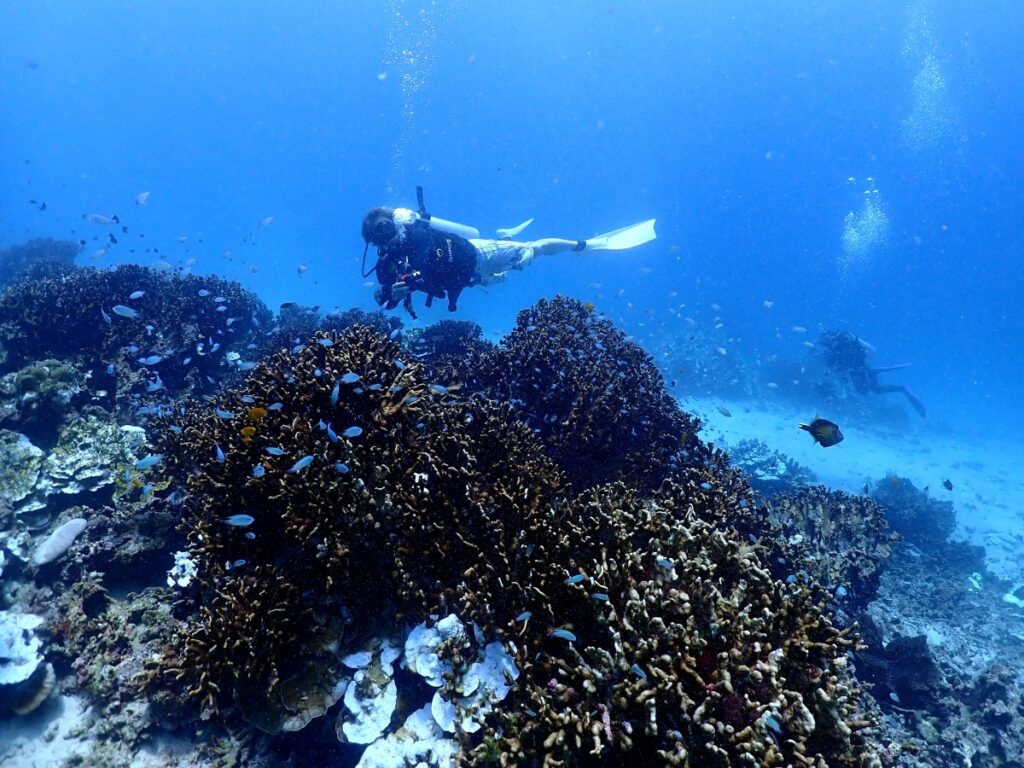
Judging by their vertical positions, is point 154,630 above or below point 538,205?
below

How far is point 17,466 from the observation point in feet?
23.1

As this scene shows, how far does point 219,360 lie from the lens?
11.6 m

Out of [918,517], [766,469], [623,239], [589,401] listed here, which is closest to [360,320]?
[589,401]

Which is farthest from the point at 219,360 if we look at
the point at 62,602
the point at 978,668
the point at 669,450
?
the point at 978,668

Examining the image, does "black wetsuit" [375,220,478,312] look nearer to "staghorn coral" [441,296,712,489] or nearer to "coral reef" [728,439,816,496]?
"staghorn coral" [441,296,712,489]

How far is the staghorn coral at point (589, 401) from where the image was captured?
6.99 meters

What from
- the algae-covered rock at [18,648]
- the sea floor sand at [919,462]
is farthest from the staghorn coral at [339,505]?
the sea floor sand at [919,462]

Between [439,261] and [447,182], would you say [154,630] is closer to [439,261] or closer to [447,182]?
[439,261]

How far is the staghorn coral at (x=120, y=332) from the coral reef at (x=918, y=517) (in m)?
19.0

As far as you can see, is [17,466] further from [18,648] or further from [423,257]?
[423,257]

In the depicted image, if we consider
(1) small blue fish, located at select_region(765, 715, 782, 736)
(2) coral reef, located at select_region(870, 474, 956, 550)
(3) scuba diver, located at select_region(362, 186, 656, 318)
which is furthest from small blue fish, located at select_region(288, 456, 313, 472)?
(2) coral reef, located at select_region(870, 474, 956, 550)

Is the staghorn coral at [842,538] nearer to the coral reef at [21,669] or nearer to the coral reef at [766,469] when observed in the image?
the coral reef at [766,469]

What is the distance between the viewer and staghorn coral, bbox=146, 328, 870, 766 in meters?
3.05

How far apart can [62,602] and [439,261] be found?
9362mm
